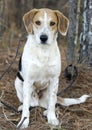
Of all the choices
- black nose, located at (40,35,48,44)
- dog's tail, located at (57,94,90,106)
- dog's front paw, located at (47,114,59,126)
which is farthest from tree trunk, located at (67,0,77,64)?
black nose, located at (40,35,48,44)

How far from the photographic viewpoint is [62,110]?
19.3ft

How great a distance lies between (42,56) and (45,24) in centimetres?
45

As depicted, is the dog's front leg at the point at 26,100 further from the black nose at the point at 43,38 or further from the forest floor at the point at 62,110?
the black nose at the point at 43,38

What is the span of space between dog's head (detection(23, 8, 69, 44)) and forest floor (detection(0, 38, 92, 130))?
3.58ft

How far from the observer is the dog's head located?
525cm

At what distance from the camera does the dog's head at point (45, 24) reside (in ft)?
17.2

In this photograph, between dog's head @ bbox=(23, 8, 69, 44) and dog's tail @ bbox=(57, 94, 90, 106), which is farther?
dog's tail @ bbox=(57, 94, 90, 106)

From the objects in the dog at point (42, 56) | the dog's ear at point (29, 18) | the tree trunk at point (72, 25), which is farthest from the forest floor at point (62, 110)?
the dog's ear at point (29, 18)

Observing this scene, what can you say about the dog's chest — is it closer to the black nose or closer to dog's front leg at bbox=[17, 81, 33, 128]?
dog's front leg at bbox=[17, 81, 33, 128]

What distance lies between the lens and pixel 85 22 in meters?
7.21

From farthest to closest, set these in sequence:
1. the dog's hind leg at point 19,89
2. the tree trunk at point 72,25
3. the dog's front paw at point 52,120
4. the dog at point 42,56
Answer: the tree trunk at point 72,25 → the dog's hind leg at point 19,89 → the dog's front paw at point 52,120 → the dog at point 42,56

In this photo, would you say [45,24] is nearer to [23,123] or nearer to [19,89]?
[19,89]

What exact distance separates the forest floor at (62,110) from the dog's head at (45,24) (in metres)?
1.09

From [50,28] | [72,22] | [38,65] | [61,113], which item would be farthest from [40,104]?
[72,22]
